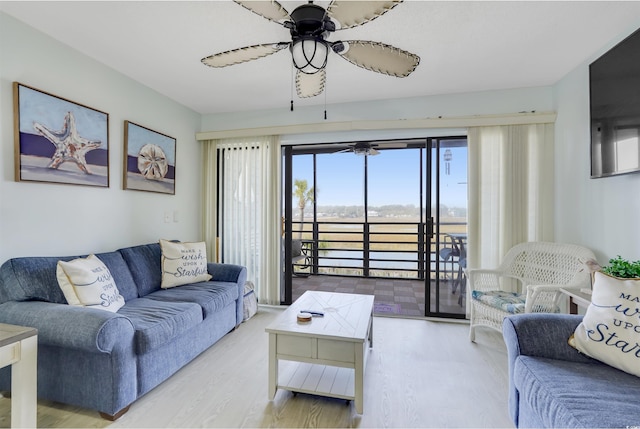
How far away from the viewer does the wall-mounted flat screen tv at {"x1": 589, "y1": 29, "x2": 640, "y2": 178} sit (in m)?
1.79

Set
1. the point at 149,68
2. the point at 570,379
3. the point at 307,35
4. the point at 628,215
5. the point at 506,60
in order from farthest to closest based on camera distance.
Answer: the point at 149,68 < the point at 506,60 < the point at 628,215 < the point at 307,35 < the point at 570,379

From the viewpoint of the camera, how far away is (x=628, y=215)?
202cm

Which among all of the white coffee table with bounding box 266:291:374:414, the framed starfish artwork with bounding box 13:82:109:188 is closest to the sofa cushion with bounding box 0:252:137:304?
the framed starfish artwork with bounding box 13:82:109:188

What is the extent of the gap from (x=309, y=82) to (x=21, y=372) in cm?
223

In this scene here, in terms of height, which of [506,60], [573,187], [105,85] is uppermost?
[506,60]

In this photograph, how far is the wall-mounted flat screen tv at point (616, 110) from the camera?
1787 mm

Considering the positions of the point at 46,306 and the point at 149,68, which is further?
the point at 149,68

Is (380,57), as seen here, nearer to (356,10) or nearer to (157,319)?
(356,10)

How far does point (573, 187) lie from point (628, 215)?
26.5 inches

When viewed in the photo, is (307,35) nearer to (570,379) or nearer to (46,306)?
(570,379)

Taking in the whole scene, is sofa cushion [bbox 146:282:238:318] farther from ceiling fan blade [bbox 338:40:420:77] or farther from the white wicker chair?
the white wicker chair

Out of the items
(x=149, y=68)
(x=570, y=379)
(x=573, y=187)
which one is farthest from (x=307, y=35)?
(x=573, y=187)

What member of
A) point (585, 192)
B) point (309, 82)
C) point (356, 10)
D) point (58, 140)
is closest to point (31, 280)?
point (58, 140)

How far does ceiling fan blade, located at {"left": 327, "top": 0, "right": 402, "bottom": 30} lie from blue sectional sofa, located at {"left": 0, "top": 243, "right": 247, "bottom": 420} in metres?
1.96
